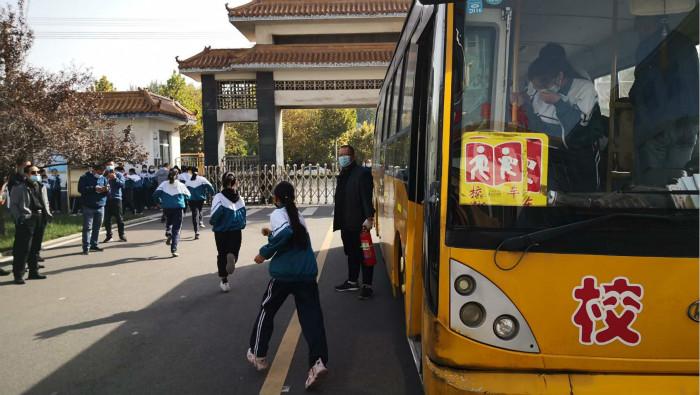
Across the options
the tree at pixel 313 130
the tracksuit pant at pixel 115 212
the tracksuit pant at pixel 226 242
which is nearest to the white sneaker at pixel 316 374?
the tracksuit pant at pixel 226 242

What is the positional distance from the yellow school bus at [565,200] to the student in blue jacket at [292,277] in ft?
4.58

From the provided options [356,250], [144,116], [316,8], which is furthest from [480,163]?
[144,116]

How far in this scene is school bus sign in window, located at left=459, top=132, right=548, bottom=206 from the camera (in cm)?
283

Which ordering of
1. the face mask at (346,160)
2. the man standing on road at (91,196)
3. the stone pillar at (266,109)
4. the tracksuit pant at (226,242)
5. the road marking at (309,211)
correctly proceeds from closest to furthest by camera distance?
the face mask at (346,160) → the tracksuit pant at (226,242) → the man standing on road at (91,196) → the road marking at (309,211) → the stone pillar at (266,109)

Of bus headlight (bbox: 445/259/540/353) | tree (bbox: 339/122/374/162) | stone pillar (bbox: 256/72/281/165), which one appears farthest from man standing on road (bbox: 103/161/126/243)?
tree (bbox: 339/122/374/162)

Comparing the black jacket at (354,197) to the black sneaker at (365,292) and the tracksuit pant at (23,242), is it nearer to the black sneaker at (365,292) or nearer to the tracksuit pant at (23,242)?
the black sneaker at (365,292)

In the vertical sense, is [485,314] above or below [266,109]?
below

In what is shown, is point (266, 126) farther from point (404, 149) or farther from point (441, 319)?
point (441, 319)

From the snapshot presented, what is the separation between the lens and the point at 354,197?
6688 mm

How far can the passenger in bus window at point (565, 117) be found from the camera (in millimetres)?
2861

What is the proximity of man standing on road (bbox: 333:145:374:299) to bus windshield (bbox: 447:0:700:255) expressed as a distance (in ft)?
12.1

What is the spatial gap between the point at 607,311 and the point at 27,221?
8115 mm

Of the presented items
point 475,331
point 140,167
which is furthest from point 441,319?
point 140,167

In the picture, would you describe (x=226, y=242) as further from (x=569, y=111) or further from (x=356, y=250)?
(x=569, y=111)
